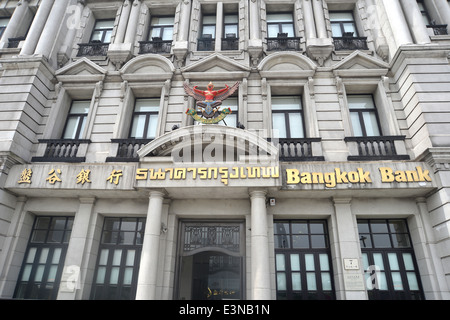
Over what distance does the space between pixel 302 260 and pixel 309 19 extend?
10.4 m

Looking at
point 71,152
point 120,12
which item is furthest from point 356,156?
point 120,12

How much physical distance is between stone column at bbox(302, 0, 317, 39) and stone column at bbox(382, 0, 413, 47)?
299 cm

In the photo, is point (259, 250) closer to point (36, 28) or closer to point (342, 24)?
point (342, 24)

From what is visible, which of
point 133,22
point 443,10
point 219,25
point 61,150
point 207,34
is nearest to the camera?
point 61,150

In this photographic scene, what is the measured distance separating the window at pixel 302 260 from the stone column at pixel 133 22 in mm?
10311

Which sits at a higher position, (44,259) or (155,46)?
(155,46)

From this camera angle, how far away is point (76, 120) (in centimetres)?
1170

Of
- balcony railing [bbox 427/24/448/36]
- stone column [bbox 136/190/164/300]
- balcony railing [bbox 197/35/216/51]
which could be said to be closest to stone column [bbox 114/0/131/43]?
balcony railing [bbox 197/35/216/51]

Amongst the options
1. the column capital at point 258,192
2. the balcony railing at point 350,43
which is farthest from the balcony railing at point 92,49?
the balcony railing at point 350,43

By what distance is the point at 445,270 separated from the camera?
8.10 metres

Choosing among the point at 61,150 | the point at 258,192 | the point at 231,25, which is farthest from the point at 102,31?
the point at 258,192

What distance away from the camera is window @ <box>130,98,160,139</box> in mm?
11219
